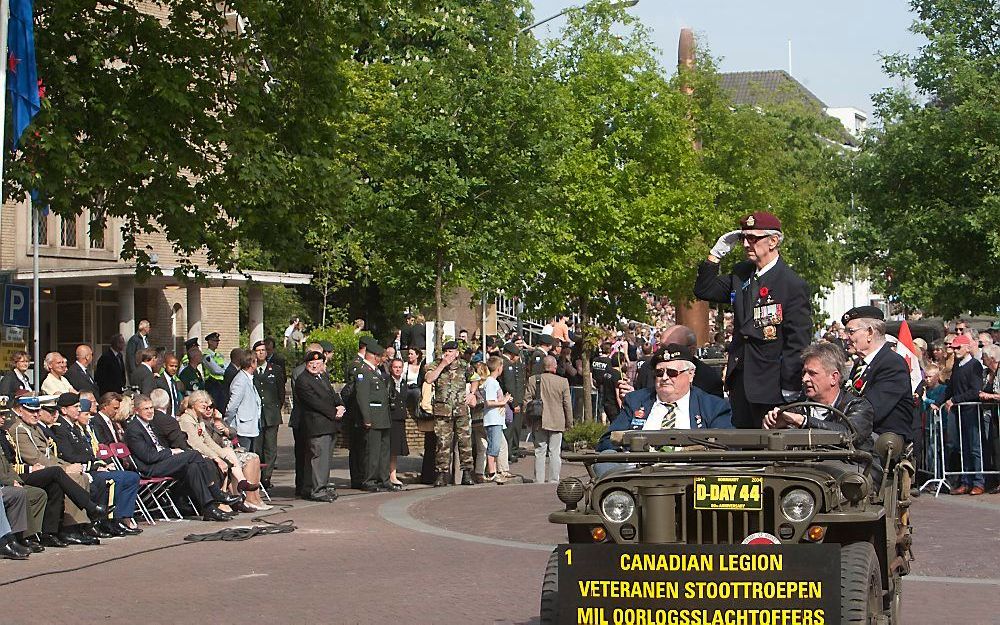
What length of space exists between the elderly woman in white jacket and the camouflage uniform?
2489 millimetres

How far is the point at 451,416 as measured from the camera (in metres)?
21.0

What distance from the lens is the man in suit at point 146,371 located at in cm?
2075

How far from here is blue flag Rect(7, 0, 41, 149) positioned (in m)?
14.7

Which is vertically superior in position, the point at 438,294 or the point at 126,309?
the point at 126,309

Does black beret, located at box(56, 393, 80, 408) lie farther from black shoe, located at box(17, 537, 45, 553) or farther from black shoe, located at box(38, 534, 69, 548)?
black shoe, located at box(17, 537, 45, 553)

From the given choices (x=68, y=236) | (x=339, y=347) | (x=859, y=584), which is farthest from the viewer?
(x=339, y=347)

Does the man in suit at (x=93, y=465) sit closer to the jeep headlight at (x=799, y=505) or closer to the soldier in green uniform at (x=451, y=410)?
the soldier in green uniform at (x=451, y=410)

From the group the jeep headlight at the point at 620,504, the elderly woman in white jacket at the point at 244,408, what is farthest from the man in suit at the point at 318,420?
the jeep headlight at the point at 620,504

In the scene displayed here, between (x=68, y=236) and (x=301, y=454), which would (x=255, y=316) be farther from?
(x=301, y=454)

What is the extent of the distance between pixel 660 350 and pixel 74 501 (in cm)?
796

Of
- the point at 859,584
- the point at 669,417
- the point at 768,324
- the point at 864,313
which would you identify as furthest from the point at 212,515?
the point at 859,584

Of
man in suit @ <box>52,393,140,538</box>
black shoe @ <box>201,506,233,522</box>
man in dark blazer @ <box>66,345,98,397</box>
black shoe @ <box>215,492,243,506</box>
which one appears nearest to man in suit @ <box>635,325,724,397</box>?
man in suit @ <box>52,393,140,538</box>

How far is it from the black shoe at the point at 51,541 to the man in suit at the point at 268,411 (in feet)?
18.7

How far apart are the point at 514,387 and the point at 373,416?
6403 millimetres
